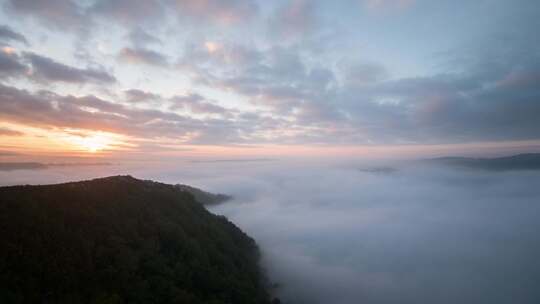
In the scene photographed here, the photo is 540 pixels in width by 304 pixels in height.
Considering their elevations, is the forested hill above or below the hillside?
above

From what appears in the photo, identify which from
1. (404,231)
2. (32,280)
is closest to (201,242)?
(32,280)

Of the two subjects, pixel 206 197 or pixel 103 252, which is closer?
pixel 103 252

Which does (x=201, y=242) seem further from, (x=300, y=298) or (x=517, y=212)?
(x=517, y=212)

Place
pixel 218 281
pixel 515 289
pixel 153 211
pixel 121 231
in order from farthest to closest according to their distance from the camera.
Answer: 1. pixel 515 289
2. pixel 153 211
3. pixel 218 281
4. pixel 121 231

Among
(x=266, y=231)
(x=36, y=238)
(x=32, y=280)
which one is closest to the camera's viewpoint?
(x=32, y=280)

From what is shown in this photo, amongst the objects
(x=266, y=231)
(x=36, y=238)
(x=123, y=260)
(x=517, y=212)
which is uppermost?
(x=36, y=238)

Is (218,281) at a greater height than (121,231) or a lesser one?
lesser

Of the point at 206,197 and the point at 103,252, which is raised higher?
the point at 103,252

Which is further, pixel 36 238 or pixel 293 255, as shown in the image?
pixel 293 255
